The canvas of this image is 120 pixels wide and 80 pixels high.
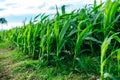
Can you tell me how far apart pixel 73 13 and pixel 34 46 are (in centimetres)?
77

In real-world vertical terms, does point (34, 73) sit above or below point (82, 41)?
below

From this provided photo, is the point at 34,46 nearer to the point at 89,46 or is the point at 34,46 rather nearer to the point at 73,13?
the point at 73,13

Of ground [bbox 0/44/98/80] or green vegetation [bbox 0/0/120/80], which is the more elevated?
green vegetation [bbox 0/0/120/80]

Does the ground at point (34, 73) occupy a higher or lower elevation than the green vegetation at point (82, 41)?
lower

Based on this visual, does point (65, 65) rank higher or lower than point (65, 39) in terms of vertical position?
lower

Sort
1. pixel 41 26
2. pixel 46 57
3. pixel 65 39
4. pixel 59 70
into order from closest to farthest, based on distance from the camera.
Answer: pixel 59 70 → pixel 65 39 → pixel 46 57 → pixel 41 26

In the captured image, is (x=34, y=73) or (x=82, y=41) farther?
(x=34, y=73)

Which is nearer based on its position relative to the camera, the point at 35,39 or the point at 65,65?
the point at 65,65

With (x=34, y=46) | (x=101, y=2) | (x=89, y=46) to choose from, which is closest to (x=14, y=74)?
(x=34, y=46)

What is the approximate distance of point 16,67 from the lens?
12.1ft

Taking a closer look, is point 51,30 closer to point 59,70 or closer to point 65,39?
point 65,39

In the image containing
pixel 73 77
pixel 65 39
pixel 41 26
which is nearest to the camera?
pixel 73 77

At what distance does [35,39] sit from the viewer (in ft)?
13.0

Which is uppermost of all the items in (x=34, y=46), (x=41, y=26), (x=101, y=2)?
(x=101, y=2)
